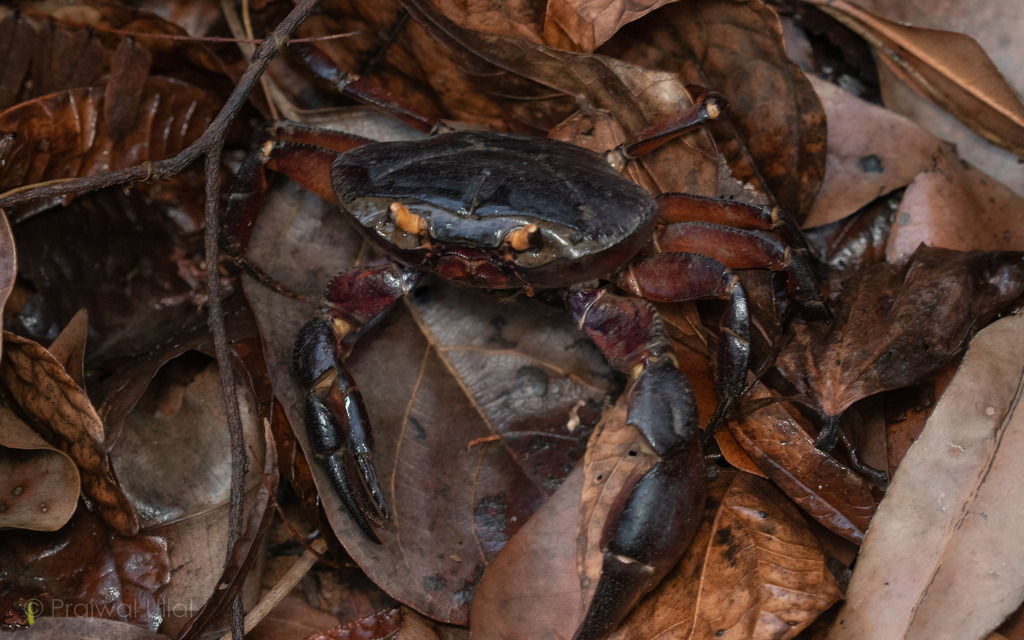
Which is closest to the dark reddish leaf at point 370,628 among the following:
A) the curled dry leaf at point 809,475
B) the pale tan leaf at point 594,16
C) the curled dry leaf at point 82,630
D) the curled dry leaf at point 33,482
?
the curled dry leaf at point 82,630

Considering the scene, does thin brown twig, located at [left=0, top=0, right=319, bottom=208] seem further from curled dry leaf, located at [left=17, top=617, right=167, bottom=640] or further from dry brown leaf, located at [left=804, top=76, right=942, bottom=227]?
dry brown leaf, located at [left=804, top=76, right=942, bottom=227]

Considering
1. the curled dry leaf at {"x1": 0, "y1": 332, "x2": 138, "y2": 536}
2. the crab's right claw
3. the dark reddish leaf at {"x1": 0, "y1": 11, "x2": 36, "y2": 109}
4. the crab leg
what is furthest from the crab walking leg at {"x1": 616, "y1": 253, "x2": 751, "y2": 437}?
the dark reddish leaf at {"x1": 0, "y1": 11, "x2": 36, "y2": 109}

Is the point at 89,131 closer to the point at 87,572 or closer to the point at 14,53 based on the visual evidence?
the point at 14,53

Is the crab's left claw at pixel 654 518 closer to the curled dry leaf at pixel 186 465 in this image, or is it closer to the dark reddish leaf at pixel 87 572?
the curled dry leaf at pixel 186 465

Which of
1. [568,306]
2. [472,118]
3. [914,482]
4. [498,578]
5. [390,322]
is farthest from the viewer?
[472,118]

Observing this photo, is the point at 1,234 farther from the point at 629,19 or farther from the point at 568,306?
the point at 629,19

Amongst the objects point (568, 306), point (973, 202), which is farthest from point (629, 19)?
point (973, 202)
